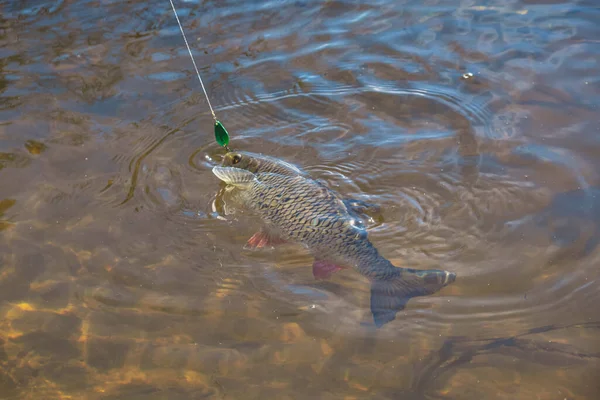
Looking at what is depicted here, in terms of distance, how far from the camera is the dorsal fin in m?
4.37

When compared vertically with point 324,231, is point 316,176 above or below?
below

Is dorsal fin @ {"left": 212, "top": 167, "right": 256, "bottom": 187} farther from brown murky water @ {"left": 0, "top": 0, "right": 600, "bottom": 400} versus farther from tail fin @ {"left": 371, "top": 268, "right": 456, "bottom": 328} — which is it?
tail fin @ {"left": 371, "top": 268, "right": 456, "bottom": 328}

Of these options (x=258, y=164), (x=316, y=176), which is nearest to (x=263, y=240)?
(x=258, y=164)

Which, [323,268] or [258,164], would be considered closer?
[323,268]

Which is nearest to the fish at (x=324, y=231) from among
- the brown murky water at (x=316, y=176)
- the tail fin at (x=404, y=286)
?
the tail fin at (x=404, y=286)

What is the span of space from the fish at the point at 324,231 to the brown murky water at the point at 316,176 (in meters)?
0.20

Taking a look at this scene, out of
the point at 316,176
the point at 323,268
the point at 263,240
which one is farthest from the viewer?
the point at 316,176

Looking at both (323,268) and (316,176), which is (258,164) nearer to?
(316,176)

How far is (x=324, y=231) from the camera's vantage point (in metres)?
3.78

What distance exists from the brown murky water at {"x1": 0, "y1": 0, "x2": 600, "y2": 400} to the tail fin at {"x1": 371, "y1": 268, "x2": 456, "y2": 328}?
0.61 ft

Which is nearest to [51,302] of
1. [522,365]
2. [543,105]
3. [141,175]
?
[141,175]

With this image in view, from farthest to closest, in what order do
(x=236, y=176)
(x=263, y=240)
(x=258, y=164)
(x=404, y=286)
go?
(x=258, y=164)
(x=236, y=176)
(x=263, y=240)
(x=404, y=286)

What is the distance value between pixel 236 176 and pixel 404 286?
5.17 ft

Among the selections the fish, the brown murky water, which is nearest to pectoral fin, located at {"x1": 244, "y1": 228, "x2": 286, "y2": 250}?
the fish
